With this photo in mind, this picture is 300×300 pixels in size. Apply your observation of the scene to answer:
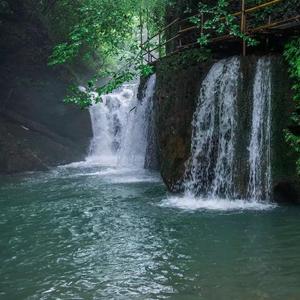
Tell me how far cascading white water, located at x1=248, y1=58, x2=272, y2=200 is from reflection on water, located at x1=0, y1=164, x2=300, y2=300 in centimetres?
91

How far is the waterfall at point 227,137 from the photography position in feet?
38.4

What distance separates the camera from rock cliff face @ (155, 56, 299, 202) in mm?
11336

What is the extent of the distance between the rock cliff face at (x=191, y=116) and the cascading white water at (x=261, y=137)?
132mm

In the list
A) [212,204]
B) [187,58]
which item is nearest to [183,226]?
[212,204]

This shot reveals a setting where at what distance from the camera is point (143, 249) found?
830 cm

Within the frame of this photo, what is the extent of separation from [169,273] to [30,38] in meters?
19.5

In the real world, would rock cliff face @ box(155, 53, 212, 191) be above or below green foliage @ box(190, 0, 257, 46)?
below

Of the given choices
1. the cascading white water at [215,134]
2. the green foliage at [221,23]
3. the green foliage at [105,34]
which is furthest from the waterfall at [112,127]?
the green foliage at [221,23]

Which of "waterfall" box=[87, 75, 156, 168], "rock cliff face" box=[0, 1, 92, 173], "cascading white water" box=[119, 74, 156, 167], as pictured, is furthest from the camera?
"waterfall" box=[87, 75, 156, 168]

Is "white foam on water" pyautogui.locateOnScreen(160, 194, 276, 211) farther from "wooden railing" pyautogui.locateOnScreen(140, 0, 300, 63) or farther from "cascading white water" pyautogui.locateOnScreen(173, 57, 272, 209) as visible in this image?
"wooden railing" pyautogui.locateOnScreen(140, 0, 300, 63)

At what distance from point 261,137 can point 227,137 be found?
961mm

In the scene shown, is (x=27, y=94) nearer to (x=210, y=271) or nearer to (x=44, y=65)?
(x=44, y=65)

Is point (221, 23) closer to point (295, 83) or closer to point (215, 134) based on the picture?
point (295, 83)

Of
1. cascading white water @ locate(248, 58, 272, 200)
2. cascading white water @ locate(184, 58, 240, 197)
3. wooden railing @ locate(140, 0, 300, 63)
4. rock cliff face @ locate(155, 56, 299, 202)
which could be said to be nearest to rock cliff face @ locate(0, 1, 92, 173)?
wooden railing @ locate(140, 0, 300, 63)
